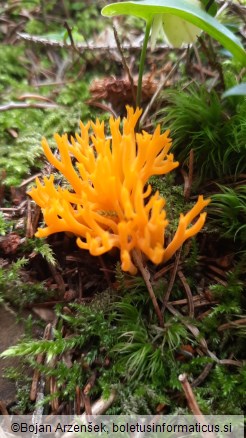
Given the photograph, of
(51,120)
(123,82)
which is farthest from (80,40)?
(51,120)

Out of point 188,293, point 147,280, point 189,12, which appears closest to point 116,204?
point 147,280

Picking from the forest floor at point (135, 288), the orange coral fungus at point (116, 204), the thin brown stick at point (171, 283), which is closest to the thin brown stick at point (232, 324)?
the forest floor at point (135, 288)

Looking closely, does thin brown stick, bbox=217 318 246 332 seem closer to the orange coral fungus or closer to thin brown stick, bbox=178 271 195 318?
Result: thin brown stick, bbox=178 271 195 318

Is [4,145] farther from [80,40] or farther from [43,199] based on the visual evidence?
[80,40]

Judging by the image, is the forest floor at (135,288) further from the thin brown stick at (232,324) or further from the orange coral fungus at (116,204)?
the orange coral fungus at (116,204)

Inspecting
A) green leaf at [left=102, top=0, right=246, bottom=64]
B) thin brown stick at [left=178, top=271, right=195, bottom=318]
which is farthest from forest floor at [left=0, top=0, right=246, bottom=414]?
green leaf at [left=102, top=0, right=246, bottom=64]

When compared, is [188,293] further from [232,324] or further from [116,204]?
[116,204]
